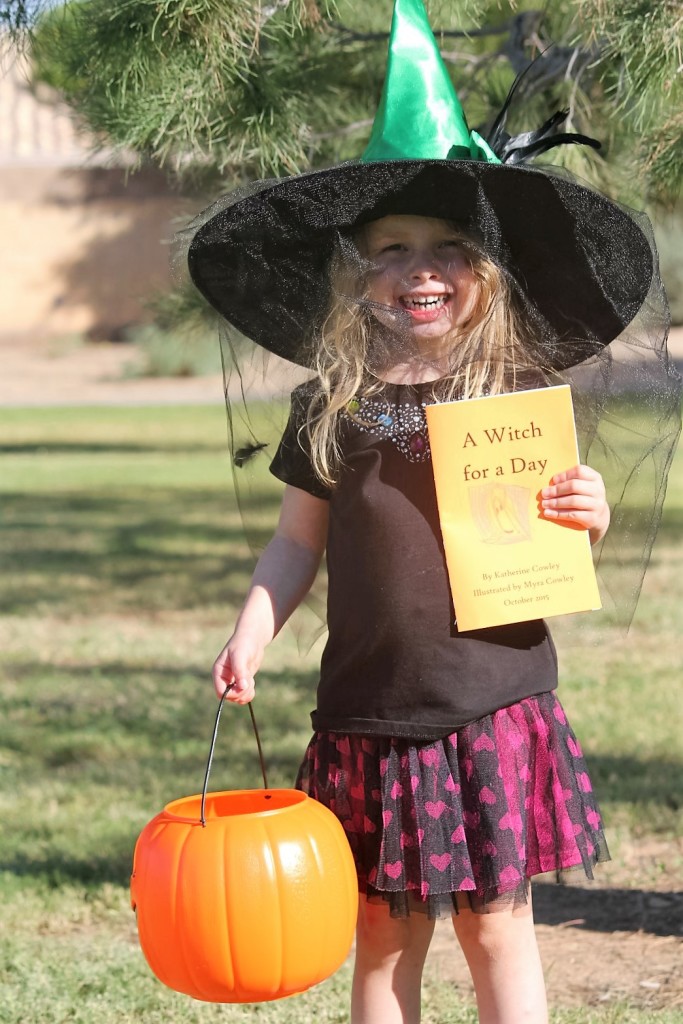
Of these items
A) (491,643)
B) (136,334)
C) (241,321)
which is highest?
(136,334)

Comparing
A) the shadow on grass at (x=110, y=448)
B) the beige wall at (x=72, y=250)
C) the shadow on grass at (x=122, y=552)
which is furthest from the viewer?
the beige wall at (x=72, y=250)

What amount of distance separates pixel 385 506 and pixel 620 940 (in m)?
1.44

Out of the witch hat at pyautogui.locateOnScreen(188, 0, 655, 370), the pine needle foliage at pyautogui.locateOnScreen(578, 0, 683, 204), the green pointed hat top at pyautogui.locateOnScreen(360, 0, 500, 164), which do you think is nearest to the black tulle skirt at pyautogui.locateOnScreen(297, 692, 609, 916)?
the witch hat at pyautogui.locateOnScreen(188, 0, 655, 370)

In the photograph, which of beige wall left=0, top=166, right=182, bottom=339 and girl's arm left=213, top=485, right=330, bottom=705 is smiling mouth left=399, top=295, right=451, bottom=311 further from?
beige wall left=0, top=166, right=182, bottom=339

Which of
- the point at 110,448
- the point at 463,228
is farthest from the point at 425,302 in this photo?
the point at 110,448

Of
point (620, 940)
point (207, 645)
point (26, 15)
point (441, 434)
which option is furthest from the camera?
point (207, 645)

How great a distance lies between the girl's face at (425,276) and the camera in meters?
2.21

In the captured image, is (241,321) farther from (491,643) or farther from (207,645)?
(207,645)

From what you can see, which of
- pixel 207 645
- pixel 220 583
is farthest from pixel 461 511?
pixel 220 583

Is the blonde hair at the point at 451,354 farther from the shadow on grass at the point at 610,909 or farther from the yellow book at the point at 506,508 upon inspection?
the shadow on grass at the point at 610,909

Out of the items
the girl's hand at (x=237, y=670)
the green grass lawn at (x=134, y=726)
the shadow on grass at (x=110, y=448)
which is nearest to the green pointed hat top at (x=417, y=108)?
the green grass lawn at (x=134, y=726)

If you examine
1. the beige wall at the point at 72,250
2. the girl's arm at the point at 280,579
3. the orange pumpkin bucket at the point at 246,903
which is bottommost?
the orange pumpkin bucket at the point at 246,903

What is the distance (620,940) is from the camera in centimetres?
309

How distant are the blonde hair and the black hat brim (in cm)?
4
